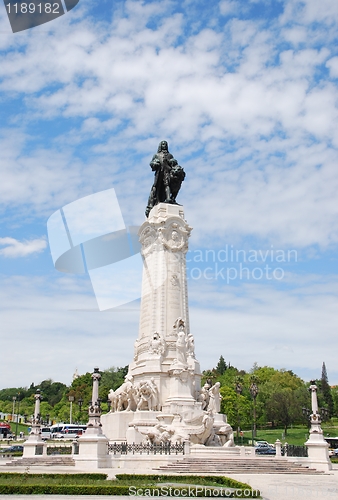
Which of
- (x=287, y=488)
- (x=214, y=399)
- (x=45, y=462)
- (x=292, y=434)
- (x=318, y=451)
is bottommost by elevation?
(x=287, y=488)

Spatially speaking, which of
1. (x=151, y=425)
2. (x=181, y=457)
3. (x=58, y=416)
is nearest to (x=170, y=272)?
(x=151, y=425)

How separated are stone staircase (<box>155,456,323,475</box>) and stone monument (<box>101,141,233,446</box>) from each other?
9.51 feet

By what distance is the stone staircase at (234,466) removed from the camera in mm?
24781

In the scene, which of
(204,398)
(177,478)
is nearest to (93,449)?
(177,478)

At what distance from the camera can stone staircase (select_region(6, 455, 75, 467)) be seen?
2792cm

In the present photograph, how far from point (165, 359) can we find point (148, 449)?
8.62 m

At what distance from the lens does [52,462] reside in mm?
28266

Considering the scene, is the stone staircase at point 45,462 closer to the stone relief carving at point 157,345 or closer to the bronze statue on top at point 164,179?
the stone relief carving at point 157,345

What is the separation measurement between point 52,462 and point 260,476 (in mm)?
11016

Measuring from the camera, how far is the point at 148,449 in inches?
1094

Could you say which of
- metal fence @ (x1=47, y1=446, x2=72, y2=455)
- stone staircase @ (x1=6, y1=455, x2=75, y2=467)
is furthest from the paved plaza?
metal fence @ (x1=47, y1=446, x2=72, y2=455)

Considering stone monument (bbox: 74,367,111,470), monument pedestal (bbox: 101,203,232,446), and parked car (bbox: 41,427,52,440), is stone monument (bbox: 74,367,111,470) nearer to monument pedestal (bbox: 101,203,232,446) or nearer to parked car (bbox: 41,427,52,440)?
monument pedestal (bbox: 101,203,232,446)

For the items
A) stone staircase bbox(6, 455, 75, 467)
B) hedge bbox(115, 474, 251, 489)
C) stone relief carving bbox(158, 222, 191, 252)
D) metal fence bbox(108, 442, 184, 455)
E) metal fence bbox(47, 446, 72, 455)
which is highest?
stone relief carving bbox(158, 222, 191, 252)

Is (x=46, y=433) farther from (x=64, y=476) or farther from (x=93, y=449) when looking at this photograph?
(x=64, y=476)
